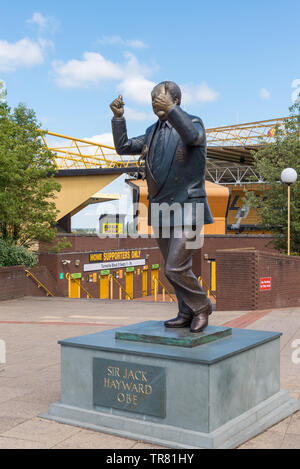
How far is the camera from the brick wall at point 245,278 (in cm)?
1463

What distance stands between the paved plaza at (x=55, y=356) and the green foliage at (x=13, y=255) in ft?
6.66

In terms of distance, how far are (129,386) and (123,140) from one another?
2753mm

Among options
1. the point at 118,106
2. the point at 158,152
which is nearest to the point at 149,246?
the point at 118,106

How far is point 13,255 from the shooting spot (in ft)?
68.2

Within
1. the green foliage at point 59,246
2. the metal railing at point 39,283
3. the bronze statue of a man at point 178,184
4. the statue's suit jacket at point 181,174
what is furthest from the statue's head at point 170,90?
the green foliage at point 59,246

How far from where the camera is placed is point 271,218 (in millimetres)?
19875

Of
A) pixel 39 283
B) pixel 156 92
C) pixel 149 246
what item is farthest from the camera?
pixel 149 246

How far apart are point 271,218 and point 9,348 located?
42.2 ft

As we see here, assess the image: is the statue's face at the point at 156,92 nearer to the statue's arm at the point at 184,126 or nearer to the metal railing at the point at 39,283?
the statue's arm at the point at 184,126

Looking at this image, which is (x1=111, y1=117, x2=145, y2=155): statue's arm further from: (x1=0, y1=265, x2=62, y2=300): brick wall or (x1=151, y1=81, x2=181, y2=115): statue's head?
(x1=0, y1=265, x2=62, y2=300): brick wall

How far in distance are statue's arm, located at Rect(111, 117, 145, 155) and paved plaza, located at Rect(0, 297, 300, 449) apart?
3.13 meters

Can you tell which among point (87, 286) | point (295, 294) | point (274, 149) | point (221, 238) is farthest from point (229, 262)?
point (221, 238)

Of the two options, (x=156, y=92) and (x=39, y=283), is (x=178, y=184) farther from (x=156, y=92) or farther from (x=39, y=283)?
(x=39, y=283)

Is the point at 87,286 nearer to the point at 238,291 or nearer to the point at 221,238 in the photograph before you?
the point at 221,238
